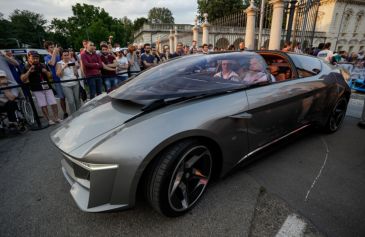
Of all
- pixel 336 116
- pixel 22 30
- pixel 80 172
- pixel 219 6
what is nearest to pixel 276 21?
pixel 336 116

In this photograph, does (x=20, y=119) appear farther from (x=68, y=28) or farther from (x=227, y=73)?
(x=68, y=28)

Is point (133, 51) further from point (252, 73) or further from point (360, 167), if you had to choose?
point (360, 167)

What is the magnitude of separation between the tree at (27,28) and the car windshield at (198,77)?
77.7 m

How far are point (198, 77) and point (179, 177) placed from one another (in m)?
1.08

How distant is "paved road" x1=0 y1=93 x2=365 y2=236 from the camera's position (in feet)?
5.62

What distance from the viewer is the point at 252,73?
229 centimetres

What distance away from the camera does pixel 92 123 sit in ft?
5.79

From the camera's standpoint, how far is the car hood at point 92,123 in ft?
5.26

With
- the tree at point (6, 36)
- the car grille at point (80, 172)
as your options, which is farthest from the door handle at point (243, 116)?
the tree at point (6, 36)

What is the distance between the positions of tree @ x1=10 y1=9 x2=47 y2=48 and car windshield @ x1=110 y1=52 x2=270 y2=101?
3057 inches

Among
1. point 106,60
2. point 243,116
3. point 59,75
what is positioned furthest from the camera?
point 106,60

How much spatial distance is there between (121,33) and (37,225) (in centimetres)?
6096

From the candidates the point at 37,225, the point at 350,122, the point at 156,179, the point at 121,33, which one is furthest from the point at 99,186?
the point at 121,33

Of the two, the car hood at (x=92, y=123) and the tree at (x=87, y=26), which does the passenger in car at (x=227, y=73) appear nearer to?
the car hood at (x=92, y=123)
